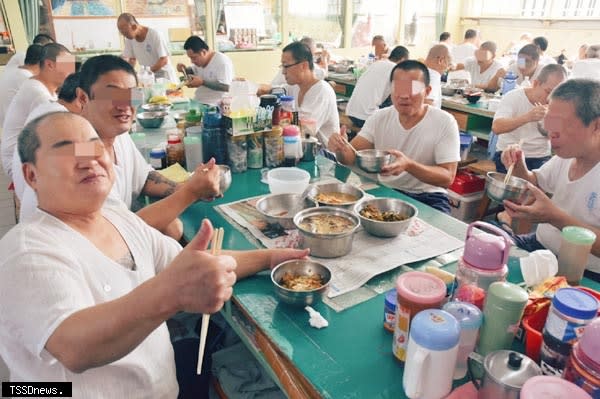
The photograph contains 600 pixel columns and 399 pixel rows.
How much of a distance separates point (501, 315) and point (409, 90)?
189 cm

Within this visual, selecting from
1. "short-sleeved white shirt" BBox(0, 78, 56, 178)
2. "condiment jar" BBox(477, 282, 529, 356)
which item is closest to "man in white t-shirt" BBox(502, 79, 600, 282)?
"condiment jar" BBox(477, 282, 529, 356)

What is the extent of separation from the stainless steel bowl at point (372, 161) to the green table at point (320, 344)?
3.11 feet

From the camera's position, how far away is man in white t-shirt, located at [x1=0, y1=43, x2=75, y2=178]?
10.7 ft

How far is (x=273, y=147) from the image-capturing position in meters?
2.76

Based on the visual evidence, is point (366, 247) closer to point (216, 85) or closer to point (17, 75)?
point (216, 85)

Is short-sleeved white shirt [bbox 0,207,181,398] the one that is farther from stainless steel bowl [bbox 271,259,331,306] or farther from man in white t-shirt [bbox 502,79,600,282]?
man in white t-shirt [bbox 502,79,600,282]

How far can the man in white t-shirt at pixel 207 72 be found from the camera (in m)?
5.11

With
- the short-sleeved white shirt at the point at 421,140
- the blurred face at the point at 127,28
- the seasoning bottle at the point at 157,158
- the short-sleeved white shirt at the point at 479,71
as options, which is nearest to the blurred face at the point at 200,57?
the blurred face at the point at 127,28

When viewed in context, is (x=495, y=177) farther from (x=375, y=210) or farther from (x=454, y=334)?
(x=454, y=334)

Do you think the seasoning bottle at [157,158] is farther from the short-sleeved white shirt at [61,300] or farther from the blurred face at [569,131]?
the blurred face at [569,131]

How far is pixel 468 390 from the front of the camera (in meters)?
1.08

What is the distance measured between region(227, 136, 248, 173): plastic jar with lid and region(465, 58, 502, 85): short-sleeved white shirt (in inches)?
199

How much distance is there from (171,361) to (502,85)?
534cm

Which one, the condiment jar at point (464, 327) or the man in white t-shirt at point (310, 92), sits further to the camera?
the man in white t-shirt at point (310, 92)
